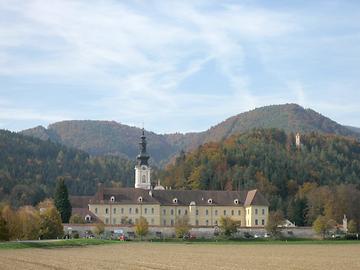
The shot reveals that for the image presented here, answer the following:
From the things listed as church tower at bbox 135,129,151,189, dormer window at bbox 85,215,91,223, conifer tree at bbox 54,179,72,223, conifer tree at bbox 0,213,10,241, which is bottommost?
conifer tree at bbox 0,213,10,241

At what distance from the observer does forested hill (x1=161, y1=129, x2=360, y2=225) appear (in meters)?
119

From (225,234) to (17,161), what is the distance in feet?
335

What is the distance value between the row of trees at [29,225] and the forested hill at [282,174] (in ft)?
147

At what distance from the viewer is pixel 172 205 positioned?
11494cm

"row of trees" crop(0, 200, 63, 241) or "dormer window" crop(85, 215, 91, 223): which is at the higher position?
"dormer window" crop(85, 215, 91, 223)

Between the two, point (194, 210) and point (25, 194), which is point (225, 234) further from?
point (25, 194)

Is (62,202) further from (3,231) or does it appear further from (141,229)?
(3,231)

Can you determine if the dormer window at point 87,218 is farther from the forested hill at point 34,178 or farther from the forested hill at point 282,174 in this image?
the forested hill at point 34,178

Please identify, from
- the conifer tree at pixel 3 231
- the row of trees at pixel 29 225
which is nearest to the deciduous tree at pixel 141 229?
the row of trees at pixel 29 225

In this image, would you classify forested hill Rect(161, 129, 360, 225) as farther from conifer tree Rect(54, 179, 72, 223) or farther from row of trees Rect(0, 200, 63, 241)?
row of trees Rect(0, 200, 63, 241)

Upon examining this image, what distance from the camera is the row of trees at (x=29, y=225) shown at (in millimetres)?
72775

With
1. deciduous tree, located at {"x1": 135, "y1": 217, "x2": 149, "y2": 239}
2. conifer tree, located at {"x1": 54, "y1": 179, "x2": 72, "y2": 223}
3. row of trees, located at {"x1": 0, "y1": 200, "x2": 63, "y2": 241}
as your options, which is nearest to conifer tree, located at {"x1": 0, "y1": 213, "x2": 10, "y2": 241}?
row of trees, located at {"x1": 0, "y1": 200, "x2": 63, "y2": 241}

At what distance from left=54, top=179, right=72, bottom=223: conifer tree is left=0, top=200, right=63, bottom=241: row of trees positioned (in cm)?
1372

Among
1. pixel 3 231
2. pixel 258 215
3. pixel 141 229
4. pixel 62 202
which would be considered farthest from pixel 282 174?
pixel 3 231
